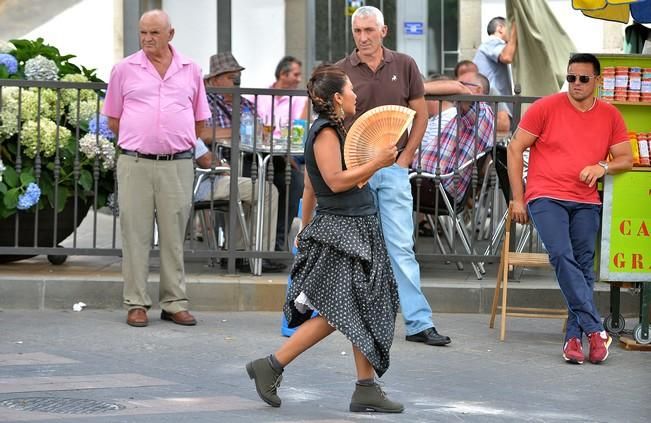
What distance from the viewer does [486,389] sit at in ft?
24.3

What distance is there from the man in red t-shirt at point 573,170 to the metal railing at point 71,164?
1540mm

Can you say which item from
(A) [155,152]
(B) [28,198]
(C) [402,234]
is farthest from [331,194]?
(B) [28,198]

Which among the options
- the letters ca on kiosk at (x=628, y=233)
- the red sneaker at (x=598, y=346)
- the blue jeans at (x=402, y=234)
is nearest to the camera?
the red sneaker at (x=598, y=346)

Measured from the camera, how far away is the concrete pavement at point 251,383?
6680mm

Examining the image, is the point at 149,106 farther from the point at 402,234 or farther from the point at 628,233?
the point at 628,233

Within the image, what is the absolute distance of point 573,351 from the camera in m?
8.30

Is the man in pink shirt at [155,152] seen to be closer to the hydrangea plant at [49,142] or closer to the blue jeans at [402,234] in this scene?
the hydrangea plant at [49,142]

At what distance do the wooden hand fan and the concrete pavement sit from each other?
1.20 meters

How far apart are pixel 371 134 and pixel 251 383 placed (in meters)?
1.59

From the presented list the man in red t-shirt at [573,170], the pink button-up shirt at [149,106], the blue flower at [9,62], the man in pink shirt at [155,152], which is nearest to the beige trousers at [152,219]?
the man in pink shirt at [155,152]

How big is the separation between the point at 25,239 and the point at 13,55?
1348mm

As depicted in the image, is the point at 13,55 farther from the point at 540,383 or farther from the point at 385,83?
the point at 540,383

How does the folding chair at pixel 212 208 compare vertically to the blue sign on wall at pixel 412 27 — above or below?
below

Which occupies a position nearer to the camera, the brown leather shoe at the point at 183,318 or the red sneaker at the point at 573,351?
the red sneaker at the point at 573,351
